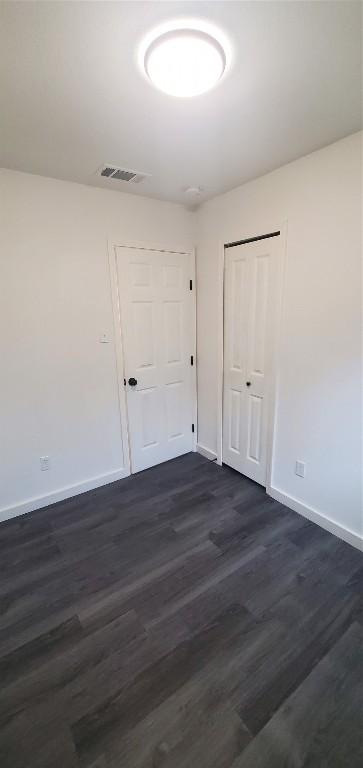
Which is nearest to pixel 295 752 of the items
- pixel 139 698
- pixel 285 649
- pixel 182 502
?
pixel 285 649

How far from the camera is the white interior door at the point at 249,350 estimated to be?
2363 millimetres

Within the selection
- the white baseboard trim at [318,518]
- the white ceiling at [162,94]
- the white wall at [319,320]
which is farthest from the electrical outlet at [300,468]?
the white ceiling at [162,94]

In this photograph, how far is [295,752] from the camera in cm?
110

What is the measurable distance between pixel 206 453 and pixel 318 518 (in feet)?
4.22

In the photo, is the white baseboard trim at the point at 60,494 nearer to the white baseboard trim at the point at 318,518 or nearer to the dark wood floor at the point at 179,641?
the dark wood floor at the point at 179,641

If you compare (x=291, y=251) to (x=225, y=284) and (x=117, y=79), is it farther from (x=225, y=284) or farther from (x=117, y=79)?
(x=117, y=79)

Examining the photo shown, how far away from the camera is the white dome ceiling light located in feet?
3.51

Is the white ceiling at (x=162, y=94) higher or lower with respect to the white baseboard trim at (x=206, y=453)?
higher

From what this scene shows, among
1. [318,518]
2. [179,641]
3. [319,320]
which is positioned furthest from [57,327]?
[318,518]

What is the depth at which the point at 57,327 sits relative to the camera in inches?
91.7

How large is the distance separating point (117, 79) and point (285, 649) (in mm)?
2585

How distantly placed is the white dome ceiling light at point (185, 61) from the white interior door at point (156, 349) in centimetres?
139

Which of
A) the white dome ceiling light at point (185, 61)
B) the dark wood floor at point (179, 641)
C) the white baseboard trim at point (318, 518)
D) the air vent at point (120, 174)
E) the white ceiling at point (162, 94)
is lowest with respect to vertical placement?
the dark wood floor at point (179, 641)

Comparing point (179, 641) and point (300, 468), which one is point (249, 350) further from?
point (179, 641)
